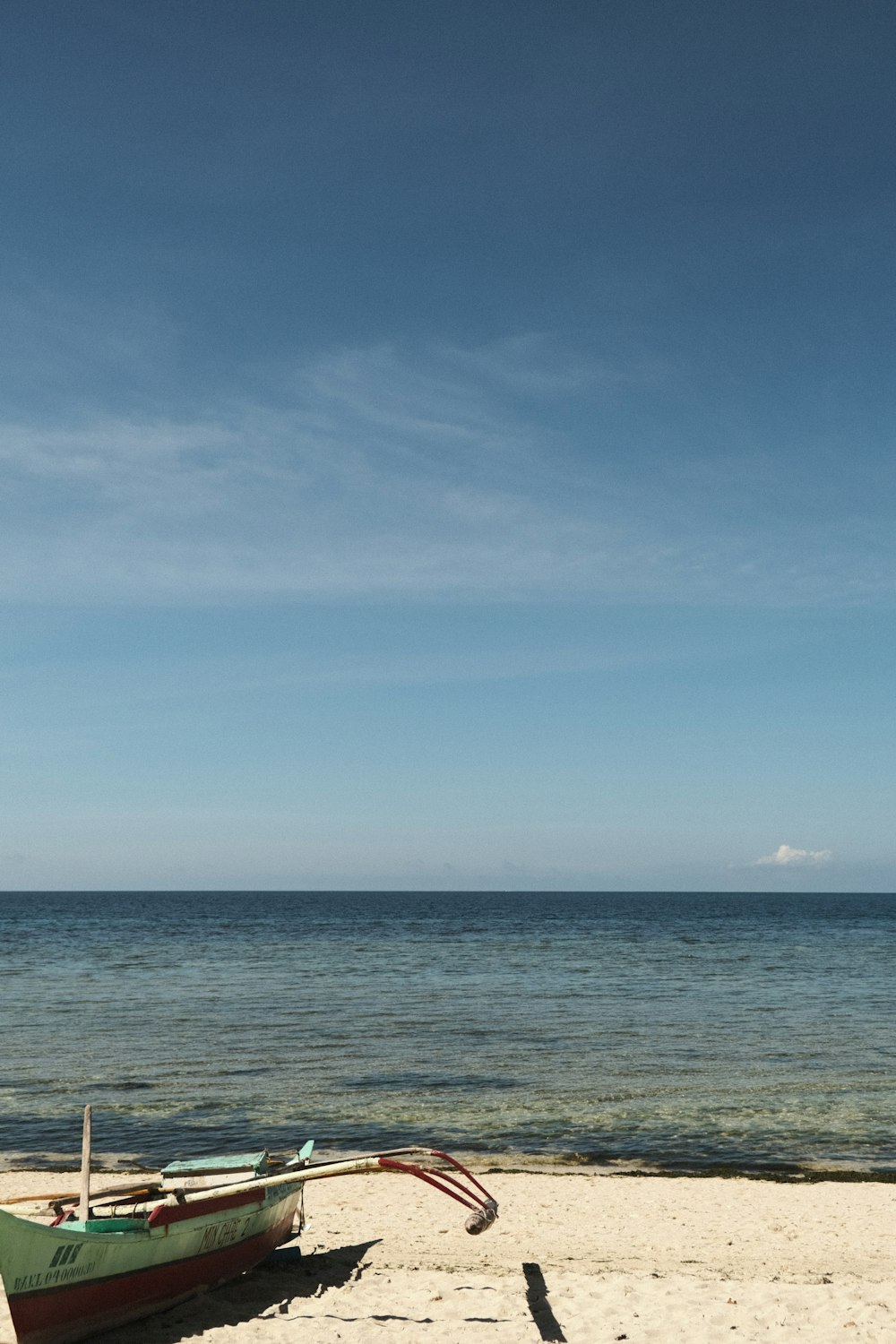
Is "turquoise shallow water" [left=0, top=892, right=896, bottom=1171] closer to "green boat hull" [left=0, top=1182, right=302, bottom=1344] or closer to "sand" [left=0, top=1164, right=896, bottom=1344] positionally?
"sand" [left=0, top=1164, right=896, bottom=1344]

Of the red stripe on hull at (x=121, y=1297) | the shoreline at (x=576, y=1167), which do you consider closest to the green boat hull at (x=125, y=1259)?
the red stripe on hull at (x=121, y=1297)

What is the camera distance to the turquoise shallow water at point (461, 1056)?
21.1 m

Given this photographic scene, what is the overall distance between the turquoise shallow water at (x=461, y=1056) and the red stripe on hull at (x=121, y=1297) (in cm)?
707

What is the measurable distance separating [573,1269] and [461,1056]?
1592 cm

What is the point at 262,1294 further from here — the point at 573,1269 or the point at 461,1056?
the point at 461,1056

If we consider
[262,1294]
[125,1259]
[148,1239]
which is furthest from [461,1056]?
[125,1259]

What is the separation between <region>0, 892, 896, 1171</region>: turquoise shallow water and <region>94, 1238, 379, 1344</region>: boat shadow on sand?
6.25 m

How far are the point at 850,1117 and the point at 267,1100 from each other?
1373 centimetres

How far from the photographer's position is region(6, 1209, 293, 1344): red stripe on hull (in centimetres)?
1076

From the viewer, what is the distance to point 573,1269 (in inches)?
545

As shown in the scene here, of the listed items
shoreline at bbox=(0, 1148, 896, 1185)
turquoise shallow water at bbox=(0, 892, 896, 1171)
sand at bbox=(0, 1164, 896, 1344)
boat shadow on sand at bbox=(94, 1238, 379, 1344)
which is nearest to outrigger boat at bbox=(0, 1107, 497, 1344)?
boat shadow on sand at bbox=(94, 1238, 379, 1344)

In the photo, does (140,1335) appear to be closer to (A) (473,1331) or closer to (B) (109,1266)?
(B) (109,1266)

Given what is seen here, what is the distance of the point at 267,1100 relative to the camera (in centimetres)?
2378

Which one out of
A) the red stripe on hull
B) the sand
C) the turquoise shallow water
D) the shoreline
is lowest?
the turquoise shallow water
